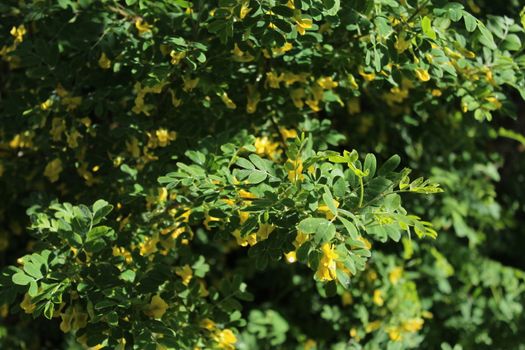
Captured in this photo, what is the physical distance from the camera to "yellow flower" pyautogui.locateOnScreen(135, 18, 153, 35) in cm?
217

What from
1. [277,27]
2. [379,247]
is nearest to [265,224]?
[277,27]

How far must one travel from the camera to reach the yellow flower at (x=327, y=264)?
164cm

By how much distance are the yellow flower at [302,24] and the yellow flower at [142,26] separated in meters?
0.50

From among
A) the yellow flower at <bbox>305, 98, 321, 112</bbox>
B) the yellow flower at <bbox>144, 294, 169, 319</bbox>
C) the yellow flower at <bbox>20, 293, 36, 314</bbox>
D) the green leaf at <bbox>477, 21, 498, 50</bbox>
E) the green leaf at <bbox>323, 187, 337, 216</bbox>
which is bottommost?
the yellow flower at <bbox>144, 294, 169, 319</bbox>

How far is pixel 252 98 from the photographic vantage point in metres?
2.26

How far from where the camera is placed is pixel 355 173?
168cm

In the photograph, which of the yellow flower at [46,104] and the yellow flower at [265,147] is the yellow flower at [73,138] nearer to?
the yellow flower at [46,104]

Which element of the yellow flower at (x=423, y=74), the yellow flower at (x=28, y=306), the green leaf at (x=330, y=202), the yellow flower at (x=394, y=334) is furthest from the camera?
the yellow flower at (x=394, y=334)

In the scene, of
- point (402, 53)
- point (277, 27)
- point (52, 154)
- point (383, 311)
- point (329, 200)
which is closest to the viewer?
point (329, 200)

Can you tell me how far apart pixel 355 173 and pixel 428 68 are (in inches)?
22.8

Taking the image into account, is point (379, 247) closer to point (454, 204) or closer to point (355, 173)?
point (454, 204)

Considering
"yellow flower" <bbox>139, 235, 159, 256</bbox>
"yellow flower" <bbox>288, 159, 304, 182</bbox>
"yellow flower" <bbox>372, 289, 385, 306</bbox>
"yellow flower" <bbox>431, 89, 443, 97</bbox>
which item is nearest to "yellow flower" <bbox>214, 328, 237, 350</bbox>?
Result: "yellow flower" <bbox>139, 235, 159, 256</bbox>

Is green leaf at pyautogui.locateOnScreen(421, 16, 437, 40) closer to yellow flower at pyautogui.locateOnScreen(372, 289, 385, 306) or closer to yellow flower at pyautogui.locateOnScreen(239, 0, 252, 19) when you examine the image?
yellow flower at pyautogui.locateOnScreen(239, 0, 252, 19)

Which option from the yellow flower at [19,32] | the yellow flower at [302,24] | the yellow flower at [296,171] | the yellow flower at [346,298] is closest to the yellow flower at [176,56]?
the yellow flower at [302,24]
